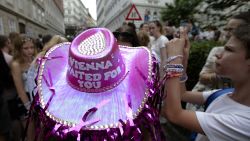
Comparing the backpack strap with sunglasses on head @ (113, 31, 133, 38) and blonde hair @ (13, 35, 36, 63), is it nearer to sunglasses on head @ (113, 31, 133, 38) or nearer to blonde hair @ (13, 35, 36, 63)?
sunglasses on head @ (113, 31, 133, 38)

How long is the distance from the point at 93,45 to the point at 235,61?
2.24 ft

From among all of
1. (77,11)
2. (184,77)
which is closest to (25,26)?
(184,77)

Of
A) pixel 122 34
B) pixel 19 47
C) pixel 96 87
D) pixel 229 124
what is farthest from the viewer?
pixel 19 47

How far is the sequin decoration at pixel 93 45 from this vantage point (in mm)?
1263

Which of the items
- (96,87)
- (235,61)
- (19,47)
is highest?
(235,61)

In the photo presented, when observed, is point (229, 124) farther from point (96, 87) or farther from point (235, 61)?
point (96, 87)

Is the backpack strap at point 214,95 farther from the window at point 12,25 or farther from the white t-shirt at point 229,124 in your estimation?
the window at point 12,25

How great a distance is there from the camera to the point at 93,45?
4.31 feet

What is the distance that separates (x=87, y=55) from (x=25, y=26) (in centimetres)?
2894

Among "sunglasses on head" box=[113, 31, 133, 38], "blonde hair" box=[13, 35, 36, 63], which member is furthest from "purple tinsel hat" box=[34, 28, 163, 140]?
"blonde hair" box=[13, 35, 36, 63]

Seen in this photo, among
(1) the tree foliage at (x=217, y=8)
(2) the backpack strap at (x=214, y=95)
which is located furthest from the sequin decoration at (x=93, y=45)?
(1) the tree foliage at (x=217, y=8)

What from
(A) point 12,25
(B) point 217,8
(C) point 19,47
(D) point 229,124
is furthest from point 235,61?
(A) point 12,25

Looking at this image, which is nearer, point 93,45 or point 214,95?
point 93,45

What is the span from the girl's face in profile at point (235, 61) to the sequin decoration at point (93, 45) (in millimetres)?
611
